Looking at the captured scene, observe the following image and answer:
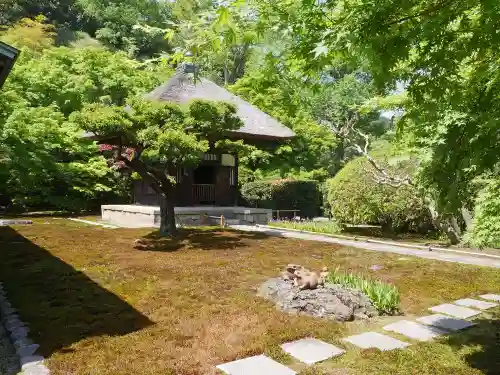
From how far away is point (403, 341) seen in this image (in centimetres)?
504

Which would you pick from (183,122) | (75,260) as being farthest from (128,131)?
(75,260)

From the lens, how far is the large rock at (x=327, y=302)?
5.91m

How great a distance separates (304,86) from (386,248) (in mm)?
9569

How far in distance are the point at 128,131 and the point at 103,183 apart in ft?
39.4

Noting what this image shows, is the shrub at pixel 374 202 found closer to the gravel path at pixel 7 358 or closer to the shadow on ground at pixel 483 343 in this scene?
the shadow on ground at pixel 483 343

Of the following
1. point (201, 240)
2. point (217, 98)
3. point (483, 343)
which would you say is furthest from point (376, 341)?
point (217, 98)

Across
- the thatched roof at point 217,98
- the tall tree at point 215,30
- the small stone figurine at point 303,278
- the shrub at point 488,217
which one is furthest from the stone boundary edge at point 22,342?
the thatched roof at point 217,98

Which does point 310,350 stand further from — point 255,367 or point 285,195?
point 285,195

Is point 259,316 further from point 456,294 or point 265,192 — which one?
point 265,192

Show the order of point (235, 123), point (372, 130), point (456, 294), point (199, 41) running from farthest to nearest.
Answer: point (372, 130) < point (235, 123) < point (456, 294) < point (199, 41)

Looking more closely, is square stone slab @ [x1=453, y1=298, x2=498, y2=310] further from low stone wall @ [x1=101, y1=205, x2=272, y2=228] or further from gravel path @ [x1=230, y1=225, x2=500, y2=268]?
low stone wall @ [x1=101, y1=205, x2=272, y2=228]

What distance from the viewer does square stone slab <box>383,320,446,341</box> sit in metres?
5.23

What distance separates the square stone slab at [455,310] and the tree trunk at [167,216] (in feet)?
29.2

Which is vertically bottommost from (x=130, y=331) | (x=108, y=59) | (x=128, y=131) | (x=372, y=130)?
(x=130, y=331)
